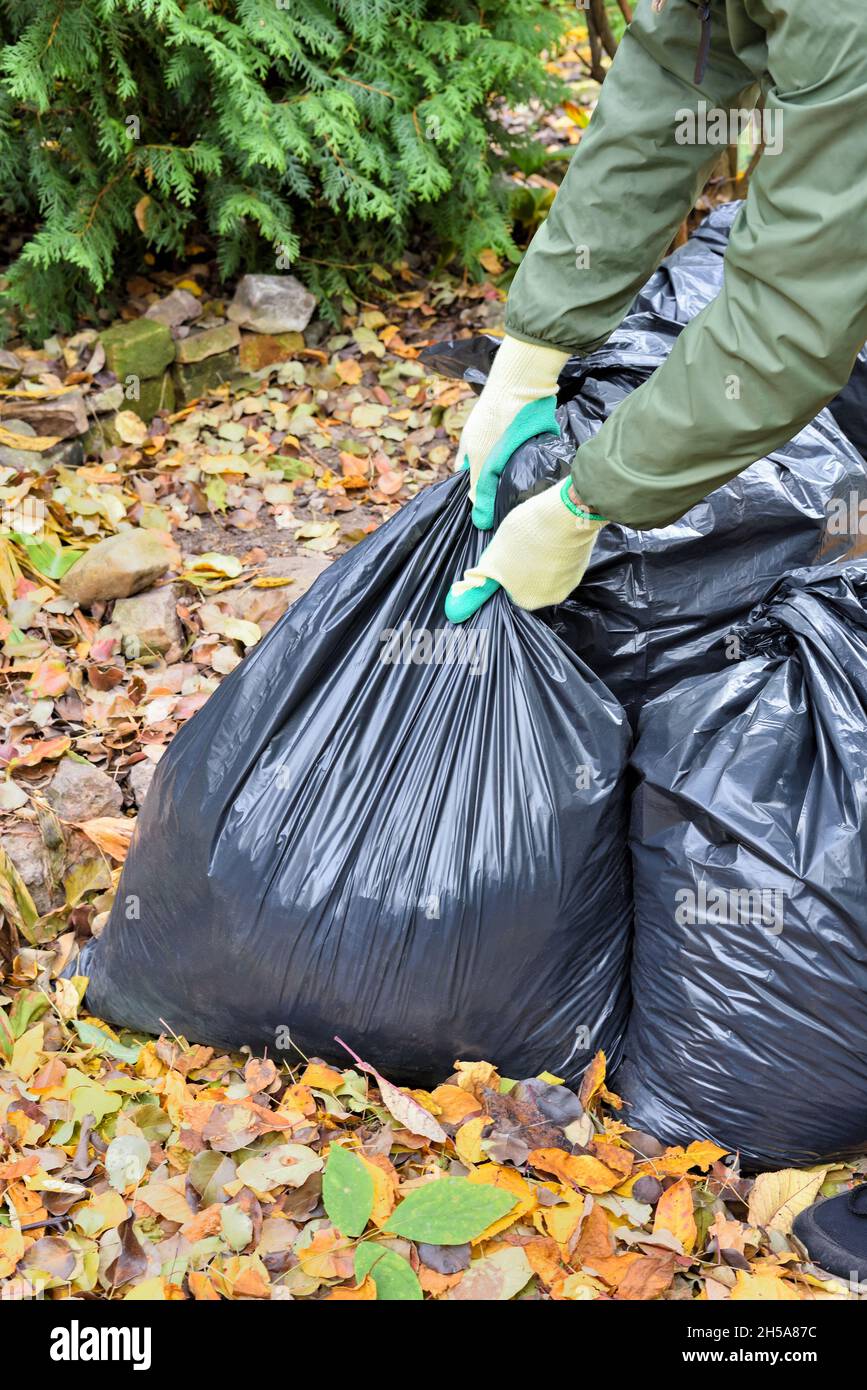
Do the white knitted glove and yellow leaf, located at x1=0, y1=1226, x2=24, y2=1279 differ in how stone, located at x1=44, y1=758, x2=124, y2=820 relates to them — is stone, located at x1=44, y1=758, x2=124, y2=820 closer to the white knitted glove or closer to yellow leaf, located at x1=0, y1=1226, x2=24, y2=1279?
yellow leaf, located at x1=0, y1=1226, x2=24, y2=1279

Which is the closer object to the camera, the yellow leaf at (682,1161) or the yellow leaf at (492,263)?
the yellow leaf at (682,1161)

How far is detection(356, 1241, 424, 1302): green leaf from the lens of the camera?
139cm

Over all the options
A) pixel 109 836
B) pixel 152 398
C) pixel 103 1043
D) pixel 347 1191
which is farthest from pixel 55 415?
pixel 347 1191

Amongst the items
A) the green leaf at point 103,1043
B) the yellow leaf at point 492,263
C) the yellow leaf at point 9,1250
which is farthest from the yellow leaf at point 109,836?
the yellow leaf at point 492,263

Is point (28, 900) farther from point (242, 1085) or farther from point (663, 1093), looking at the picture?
point (663, 1093)

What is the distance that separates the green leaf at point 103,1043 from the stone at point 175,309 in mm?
2032

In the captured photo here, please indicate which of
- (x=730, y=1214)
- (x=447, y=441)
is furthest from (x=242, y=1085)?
(x=447, y=441)

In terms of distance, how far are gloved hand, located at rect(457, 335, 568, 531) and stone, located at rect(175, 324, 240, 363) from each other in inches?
64.8

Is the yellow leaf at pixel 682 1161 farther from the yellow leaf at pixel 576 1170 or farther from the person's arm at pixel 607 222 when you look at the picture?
the person's arm at pixel 607 222

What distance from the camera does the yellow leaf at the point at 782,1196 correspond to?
156 cm

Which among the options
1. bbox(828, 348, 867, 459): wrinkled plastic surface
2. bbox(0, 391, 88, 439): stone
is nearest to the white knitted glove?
bbox(828, 348, 867, 459): wrinkled plastic surface

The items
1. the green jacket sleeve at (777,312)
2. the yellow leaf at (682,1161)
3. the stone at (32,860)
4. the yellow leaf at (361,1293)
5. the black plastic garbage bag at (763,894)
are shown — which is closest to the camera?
the green jacket sleeve at (777,312)

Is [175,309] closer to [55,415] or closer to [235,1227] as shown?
[55,415]

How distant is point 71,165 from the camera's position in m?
3.03
